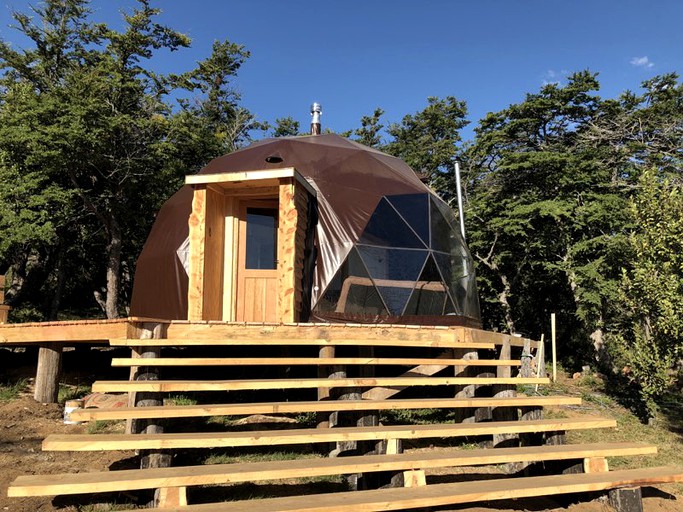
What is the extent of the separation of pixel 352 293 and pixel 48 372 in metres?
4.45

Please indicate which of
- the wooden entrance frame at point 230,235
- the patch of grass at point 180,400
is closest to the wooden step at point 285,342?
the wooden entrance frame at point 230,235

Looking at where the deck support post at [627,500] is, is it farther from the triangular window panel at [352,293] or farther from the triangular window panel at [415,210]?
the triangular window panel at [415,210]

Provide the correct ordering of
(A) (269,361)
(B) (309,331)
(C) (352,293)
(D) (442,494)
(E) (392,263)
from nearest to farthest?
1. (D) (442,494)
2. (A) (269,361)
3. (B) (309,331)
4. (C) (352,293)
5. (E) (392,263)

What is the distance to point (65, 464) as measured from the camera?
16.0 ft

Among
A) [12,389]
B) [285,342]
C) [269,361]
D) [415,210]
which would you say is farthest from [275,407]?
[415,210]

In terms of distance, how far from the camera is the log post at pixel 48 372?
22.2ft

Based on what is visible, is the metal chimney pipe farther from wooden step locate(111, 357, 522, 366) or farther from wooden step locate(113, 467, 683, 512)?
wooden step locate(113, 467, 683, 512)

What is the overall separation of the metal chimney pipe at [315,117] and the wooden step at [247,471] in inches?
370

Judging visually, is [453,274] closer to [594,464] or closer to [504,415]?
[504,415]

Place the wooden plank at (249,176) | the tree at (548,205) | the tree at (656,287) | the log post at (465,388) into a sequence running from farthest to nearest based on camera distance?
1. the tree at (548,205)
2. the tree at (656,287)
3. the wooden plank at (249,176)
4. the log post at (465,388)

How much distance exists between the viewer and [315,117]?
12352 millimetres

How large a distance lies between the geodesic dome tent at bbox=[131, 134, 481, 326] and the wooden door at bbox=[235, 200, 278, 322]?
5.7 inches

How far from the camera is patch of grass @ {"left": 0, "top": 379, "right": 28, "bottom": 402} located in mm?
6877

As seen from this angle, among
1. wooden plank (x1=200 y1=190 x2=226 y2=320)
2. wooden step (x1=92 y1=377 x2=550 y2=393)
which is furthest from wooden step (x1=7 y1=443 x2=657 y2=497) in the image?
wooden plank (x1=200 y1=190 x2=226 y2=320)
